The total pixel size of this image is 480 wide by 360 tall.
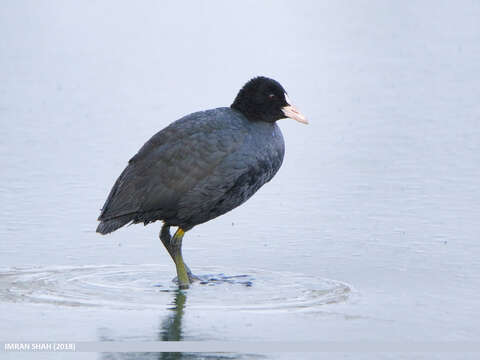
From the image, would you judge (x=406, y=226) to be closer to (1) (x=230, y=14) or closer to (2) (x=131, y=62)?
(2) (x=131, y=62)

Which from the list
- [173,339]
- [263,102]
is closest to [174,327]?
[173,339]

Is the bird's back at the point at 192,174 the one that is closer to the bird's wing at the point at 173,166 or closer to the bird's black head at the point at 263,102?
the bird's wing at the point at 173,166

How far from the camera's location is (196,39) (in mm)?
20109

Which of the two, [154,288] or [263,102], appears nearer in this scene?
[154,288]

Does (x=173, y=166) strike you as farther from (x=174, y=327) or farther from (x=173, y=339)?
(x=173, y=339)

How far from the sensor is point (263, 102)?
816 centimetres

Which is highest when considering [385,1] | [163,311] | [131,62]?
[385,1]

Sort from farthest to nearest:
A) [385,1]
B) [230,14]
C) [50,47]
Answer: [385,1]
[230,14]
[50,47]

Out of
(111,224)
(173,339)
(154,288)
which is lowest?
(173,339)

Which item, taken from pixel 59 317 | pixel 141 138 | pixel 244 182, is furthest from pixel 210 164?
pixel 141 138

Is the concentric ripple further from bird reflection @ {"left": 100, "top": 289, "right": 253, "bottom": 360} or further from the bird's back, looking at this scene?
the bird's back

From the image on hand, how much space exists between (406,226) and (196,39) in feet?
37.4

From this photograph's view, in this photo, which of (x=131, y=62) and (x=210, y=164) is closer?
(x=210, y=164)

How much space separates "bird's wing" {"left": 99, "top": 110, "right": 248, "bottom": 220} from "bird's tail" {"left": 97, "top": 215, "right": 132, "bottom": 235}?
35 mm
